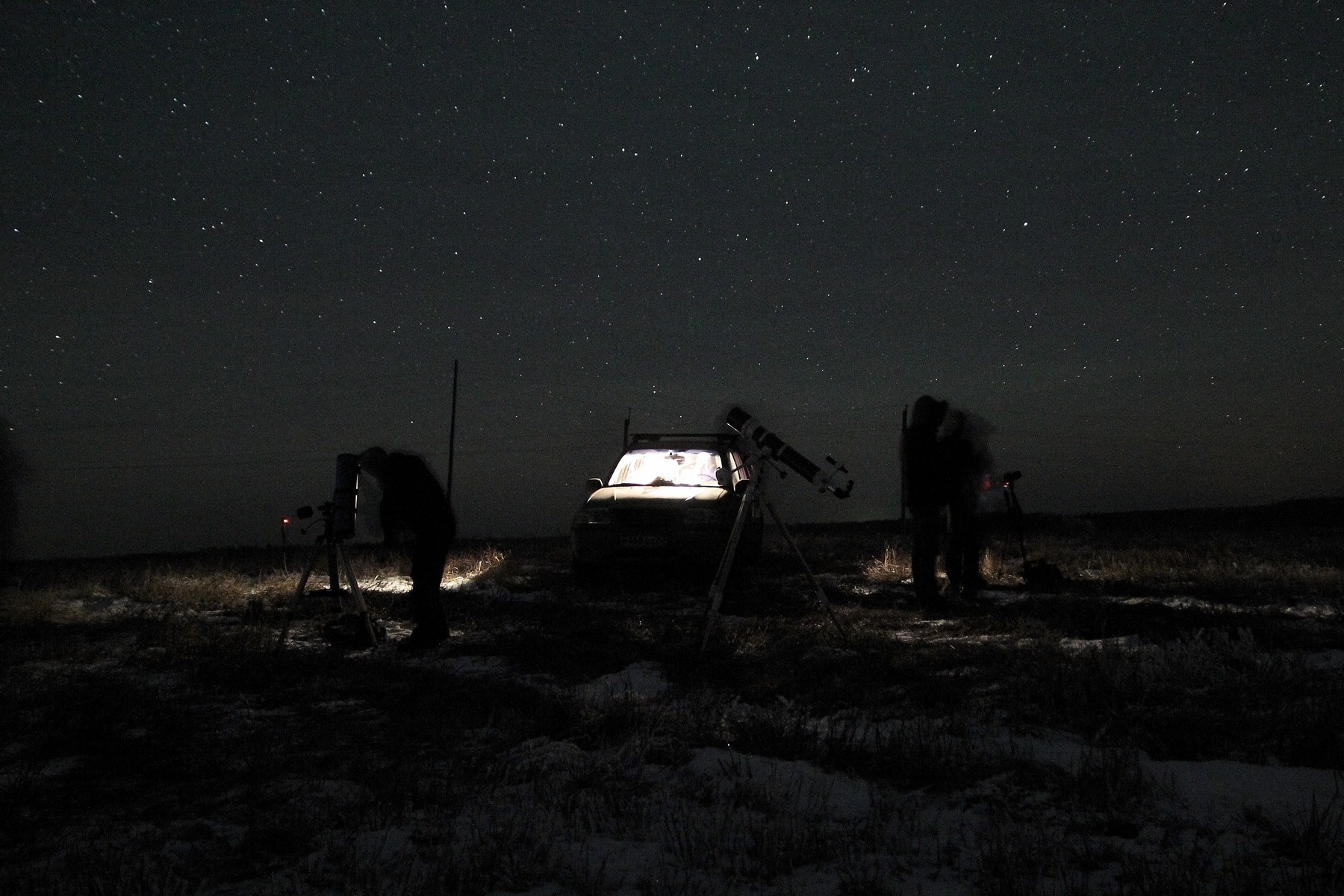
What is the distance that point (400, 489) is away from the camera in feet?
25.7

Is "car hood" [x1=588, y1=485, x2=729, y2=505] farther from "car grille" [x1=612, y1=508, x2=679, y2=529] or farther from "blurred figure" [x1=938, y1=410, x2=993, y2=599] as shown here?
"blurred figure" [x1=938, y1=410, x2=993, y2=599]

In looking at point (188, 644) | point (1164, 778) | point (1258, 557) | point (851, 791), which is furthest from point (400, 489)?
point (1258, 557)

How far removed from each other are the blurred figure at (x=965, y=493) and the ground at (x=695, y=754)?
3.46 ft

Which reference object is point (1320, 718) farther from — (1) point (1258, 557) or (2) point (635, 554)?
(1) point (1258, 557)

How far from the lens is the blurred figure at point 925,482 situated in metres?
9.41

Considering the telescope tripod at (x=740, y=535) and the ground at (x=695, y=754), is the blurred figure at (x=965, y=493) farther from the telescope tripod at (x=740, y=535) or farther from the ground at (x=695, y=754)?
the telescope tripod at (x=740, y=535)

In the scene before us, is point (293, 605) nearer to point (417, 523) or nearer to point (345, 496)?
point (345, 496)

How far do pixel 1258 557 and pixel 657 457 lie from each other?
30.7 feet

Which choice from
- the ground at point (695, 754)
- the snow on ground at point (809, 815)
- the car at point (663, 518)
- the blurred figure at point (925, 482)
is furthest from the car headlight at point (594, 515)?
the snow on ground at point (809, 815)

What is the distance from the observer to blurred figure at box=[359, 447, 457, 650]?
7840 millimetres

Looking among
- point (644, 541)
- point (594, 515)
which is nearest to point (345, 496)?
point (594, 515)

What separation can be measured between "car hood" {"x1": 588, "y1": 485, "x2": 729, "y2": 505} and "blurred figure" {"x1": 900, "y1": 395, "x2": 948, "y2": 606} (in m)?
2.45

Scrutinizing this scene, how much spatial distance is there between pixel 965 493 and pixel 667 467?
12.8 ft

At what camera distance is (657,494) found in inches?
439
